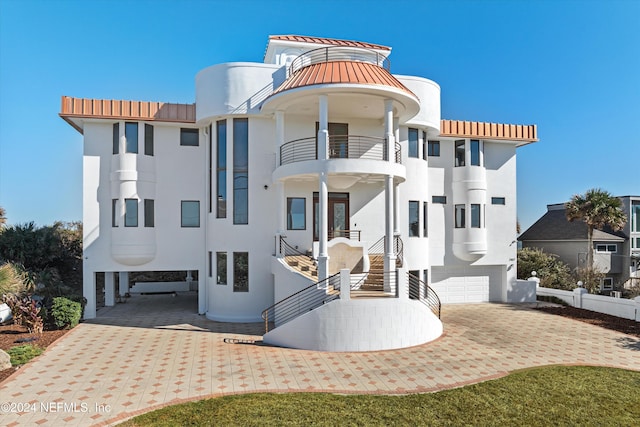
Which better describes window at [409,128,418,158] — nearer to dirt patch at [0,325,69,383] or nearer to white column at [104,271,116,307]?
dirt patch at [0,325,69,383]

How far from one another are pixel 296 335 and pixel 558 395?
7531 mm

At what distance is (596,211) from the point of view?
2453 cm

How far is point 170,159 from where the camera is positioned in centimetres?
1947

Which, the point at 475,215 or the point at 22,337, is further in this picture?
the point at 475,215

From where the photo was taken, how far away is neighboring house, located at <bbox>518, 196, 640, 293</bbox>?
30578mm

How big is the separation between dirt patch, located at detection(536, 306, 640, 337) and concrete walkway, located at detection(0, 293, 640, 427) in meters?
0.76

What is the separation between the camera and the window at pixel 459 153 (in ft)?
72.8

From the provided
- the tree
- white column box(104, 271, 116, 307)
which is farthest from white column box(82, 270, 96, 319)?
the tree

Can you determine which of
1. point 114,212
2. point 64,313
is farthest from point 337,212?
point 64,313

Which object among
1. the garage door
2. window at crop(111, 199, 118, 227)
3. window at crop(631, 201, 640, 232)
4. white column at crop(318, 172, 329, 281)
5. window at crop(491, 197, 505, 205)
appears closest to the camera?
white column at crop(318, 172, 329, 281)

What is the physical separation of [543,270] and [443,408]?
20.4 metres

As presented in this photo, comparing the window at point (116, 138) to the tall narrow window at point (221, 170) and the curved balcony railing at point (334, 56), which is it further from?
the curved balcony railing at point (334, 56)

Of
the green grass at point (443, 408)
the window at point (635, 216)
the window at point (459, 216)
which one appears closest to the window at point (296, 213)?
the window at point (459, 216)

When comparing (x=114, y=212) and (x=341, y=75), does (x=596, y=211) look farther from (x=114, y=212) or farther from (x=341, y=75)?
(x=114, y=212)
